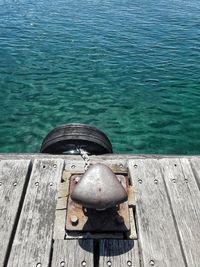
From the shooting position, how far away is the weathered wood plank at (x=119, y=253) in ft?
11.5

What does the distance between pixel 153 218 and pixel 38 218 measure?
1.38 meters

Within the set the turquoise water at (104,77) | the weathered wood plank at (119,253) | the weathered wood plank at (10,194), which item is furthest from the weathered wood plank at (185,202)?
the turquoise water at (104,77)

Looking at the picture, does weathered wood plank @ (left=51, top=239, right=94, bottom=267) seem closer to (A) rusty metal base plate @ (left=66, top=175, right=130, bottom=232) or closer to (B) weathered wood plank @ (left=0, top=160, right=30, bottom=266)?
(A) rusty metal base plate @ (left=66, top=175, right=130, bottom=232)

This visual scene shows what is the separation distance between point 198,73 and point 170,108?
171 inches

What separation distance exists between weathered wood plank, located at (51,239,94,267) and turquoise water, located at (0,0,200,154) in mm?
6821

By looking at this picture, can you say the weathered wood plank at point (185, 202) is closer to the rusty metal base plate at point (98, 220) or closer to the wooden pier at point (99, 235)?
the wooden pier at point (99, 235)

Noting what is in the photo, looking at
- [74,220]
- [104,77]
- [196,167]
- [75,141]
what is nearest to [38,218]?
[74,220]

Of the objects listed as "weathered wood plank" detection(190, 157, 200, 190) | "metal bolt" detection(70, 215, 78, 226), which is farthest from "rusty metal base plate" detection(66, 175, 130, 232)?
"weathered wood plank" detection(190, 157, 200, 190)

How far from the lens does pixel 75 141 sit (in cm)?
559

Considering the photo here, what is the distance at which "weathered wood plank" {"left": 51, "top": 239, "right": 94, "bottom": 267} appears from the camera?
11.4ft

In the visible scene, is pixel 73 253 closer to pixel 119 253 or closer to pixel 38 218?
pixel 119 253

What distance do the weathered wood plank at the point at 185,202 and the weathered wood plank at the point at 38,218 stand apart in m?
1.50


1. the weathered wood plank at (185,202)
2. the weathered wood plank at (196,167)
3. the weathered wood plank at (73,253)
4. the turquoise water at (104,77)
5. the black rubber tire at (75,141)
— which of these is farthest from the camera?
the turquoise water at (104,77)

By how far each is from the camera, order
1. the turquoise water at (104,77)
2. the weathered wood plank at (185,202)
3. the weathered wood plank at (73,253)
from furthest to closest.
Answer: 1. the turquoise water at (104,77)
2. the weathered wood plank at (185,202)
3. the weathered wood plank at (73,253)
